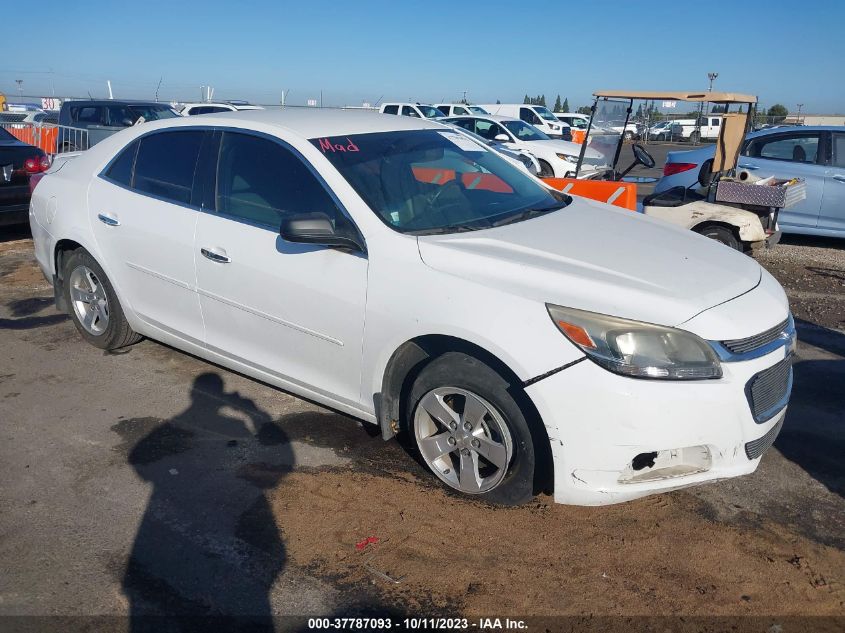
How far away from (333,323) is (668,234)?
6.41 feet

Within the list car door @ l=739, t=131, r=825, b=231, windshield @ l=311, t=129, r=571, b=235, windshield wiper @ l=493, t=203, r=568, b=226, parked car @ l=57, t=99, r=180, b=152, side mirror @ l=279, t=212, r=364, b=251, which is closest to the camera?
side mirror @ l=279, t=212, r=364, b=251

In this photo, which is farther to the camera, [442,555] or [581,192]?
[581,192]

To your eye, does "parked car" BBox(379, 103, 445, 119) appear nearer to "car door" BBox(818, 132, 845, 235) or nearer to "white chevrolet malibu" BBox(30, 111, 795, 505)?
"car door" BBox(818, 132, 845, 235)

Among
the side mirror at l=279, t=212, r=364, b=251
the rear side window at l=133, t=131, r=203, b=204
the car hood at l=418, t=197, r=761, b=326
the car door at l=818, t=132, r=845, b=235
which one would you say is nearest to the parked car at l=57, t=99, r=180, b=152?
the rear side window at l=133, t=131, r=203, b=204

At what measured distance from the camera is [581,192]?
7.30 m

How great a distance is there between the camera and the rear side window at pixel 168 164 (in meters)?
4.53

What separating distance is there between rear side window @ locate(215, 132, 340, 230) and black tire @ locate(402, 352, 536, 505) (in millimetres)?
1003

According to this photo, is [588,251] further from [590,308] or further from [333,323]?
[333,323]

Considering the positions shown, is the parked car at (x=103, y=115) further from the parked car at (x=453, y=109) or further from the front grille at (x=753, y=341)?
the front grille at (x=753, y=341)

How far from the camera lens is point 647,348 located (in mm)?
3061

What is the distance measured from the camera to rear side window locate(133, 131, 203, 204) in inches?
178

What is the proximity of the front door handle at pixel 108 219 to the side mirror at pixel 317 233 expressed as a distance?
5.80 ft

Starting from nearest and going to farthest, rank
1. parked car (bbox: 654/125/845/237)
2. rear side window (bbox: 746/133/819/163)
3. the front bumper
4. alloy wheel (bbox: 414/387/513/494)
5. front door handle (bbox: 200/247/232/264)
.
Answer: the front bumper
alloy wheel (bbox: 414/387/513/494)
front door handle (bbox: 200/247/232/264)
parked car (bbox: 654/125/845/237)
rear side window (bbox: 746/133/819/163)

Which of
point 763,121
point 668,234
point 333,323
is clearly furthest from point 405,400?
point 763,121
